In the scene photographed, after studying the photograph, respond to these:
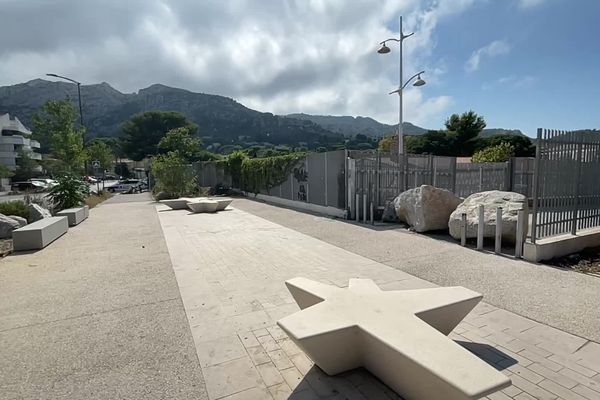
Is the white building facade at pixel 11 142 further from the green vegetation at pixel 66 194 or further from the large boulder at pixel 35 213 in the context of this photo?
the large boulder at pixel 35 213

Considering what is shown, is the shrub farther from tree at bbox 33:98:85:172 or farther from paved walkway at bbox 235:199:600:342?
tree at bbox 33:98:85:172

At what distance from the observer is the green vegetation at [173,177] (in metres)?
21.7

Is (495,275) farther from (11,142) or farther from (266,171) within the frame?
(11,142)

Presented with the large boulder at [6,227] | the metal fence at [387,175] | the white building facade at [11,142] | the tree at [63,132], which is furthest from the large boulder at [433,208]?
the white building facade at [11,142]

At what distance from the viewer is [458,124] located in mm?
52469

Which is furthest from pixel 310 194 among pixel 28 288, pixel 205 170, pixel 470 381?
pixel 205 170

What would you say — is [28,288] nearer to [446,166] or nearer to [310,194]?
[310,194]

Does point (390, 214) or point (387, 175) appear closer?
point (390, 214)

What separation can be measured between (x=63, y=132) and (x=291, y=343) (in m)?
26.9

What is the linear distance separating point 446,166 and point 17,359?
536 inches

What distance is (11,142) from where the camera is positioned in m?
63.0

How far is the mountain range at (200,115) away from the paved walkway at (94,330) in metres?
101

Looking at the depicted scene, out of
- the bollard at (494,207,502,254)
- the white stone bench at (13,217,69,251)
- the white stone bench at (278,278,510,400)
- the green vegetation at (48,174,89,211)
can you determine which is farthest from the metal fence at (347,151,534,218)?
the green vegetation at (48,174,89,211)

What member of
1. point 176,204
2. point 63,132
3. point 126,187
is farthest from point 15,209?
point 126,187
